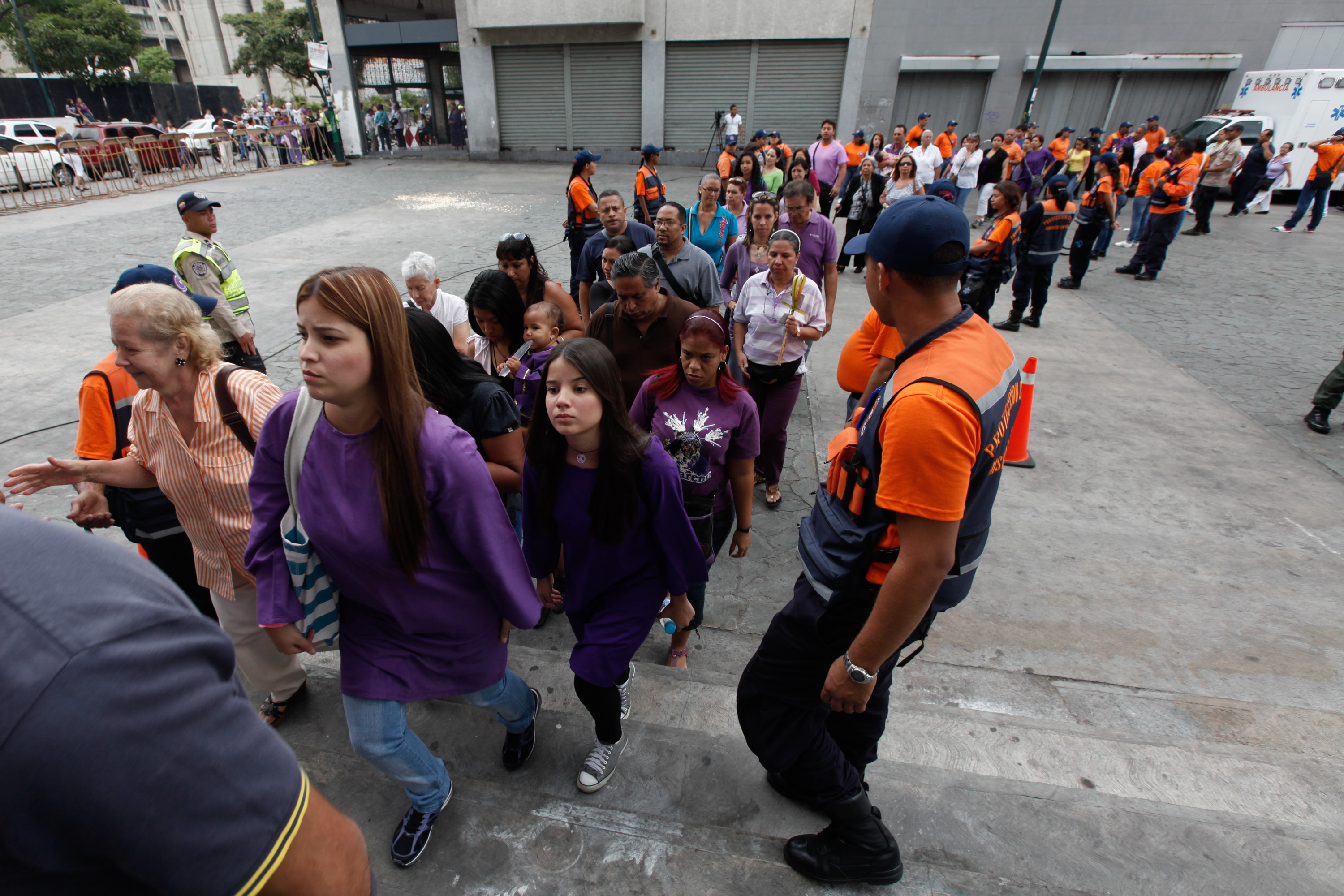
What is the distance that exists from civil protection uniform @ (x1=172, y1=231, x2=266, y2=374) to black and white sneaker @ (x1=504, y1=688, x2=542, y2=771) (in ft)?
11.9

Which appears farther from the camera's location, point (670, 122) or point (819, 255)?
point (670, 122)

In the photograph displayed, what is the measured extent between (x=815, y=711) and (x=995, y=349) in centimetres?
116

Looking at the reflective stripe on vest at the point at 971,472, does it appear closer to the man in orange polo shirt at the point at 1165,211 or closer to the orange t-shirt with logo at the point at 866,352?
the orange t-shirt with logo at the point at 866,352

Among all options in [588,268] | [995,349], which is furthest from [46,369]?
[995,349]

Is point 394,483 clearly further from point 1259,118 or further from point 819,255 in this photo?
point 1259,118

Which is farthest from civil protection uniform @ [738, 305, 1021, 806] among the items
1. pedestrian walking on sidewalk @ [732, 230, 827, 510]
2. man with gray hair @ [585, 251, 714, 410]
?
pedestrian walking on sidewalk @ [732, 230, 827, 510]

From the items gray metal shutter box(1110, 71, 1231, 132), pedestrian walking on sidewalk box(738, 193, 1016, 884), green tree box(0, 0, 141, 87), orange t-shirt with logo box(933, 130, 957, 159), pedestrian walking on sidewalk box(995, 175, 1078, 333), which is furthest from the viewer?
green tree box(0, 0, 141, 87)

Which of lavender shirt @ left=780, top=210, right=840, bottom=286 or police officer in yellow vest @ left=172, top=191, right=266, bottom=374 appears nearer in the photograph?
police officer in yellow vest @ left=172, top=191, right=266, bottom=374

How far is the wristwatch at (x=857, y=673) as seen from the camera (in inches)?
66.7

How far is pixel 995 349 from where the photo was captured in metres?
1.67

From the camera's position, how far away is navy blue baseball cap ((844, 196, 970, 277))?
1.61 metres

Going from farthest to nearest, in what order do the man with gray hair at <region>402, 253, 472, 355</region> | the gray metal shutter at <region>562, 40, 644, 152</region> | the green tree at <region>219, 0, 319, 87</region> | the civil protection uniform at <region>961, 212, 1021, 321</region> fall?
the green tree at <region>219, 0, 319, 87</region>, the gray metal shutter at <region>562, 40, 644, 152</region>, the civil protection uniform at <region>961, 212, 1021, 321</region>, the man with gray hair at <region>402, 253, 472, 355</region>

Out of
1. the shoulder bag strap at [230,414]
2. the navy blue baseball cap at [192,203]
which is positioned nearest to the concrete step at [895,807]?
the shoulder bag strap at [230,414]

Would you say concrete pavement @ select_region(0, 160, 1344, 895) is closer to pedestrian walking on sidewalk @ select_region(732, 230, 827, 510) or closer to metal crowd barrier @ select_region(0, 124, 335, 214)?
pedestrian walking on sidewalk @ select_region(732, 230, 827, 510)
